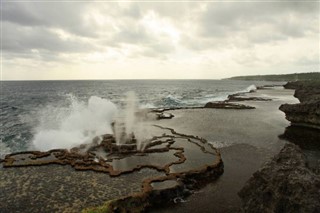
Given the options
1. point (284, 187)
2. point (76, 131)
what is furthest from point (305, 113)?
point (76, 131)

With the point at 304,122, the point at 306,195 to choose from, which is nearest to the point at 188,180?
the point at 306,195

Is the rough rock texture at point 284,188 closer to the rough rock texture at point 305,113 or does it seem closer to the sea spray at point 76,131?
the sea spray at point 76,131

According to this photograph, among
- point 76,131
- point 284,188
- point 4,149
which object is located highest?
point 284,188

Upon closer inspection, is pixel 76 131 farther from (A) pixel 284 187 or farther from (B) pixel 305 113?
(B) pixel 305 113

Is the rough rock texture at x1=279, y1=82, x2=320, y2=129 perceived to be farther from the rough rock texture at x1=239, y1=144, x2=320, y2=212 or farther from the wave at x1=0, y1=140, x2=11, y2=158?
the wave at x1=0, y1=140, x2=11, y2=158

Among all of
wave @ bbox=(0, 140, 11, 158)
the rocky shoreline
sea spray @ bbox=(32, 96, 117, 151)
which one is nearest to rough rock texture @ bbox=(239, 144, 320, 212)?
the rocky shoreline

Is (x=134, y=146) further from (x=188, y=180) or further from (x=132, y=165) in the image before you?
(x=188, y=180)

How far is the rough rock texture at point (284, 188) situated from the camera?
1150cm

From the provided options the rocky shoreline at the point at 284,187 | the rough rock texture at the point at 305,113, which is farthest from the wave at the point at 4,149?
the rough rock texture at the point at 305,113

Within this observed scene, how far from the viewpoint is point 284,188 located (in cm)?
1239

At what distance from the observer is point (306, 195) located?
37.7 ft

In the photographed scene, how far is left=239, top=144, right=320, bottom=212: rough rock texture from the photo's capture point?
11.5 metres

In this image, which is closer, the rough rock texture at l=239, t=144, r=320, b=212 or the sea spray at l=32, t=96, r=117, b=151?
the rough rock texture at l=239, t=144, r=320, b=212

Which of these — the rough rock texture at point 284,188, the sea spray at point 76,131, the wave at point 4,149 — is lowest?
the wave at point 4,149
